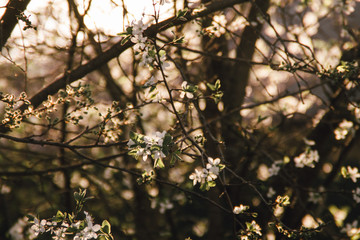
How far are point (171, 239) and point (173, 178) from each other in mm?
884

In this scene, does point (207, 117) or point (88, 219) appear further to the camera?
point (207, 117)

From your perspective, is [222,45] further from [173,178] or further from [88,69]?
[173,178]

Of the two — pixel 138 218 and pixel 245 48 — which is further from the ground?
pixel 245 48

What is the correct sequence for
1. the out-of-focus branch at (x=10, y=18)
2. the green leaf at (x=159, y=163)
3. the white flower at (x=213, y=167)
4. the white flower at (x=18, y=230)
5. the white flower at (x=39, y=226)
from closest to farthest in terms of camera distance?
the green leaf at (x=159, y=163) → the white flower at (x=213, y=167) → the white flower at (x=39, y=226) → the out-of-focus branch at (x=10, y=18) → the white flower at (x=18, y=230)

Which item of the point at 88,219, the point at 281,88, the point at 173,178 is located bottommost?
the point at 88,219

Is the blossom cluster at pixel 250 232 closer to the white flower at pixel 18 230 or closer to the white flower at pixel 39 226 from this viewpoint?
the white flower at pixel 39 226

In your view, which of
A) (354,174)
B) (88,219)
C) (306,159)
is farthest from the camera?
(306,159)

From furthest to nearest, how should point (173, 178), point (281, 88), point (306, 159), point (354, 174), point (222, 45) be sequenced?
point (281, 88) < point (173, 178) < point (222, 45) < point (306, 159) < point (354, 174)

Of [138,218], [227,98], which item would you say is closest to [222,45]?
[227,98]

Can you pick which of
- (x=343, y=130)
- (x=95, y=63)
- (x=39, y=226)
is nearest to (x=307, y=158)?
(x=343, y=130)

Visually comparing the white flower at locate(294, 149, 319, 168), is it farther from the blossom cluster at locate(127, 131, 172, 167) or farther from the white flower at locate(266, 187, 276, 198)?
the blossom cluster at locate(127, 131, 172, 167)

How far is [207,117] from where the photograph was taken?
12.5ft

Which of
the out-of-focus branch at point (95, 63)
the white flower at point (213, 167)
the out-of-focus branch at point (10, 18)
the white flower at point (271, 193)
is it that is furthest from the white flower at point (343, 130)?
the out-of-focus branch at point (10, 18)

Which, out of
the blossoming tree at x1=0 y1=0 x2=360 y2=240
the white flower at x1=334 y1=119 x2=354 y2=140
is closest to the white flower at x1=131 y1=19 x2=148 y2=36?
the blossoming tree at x1=0 y1=0 x2=360 y2=240
